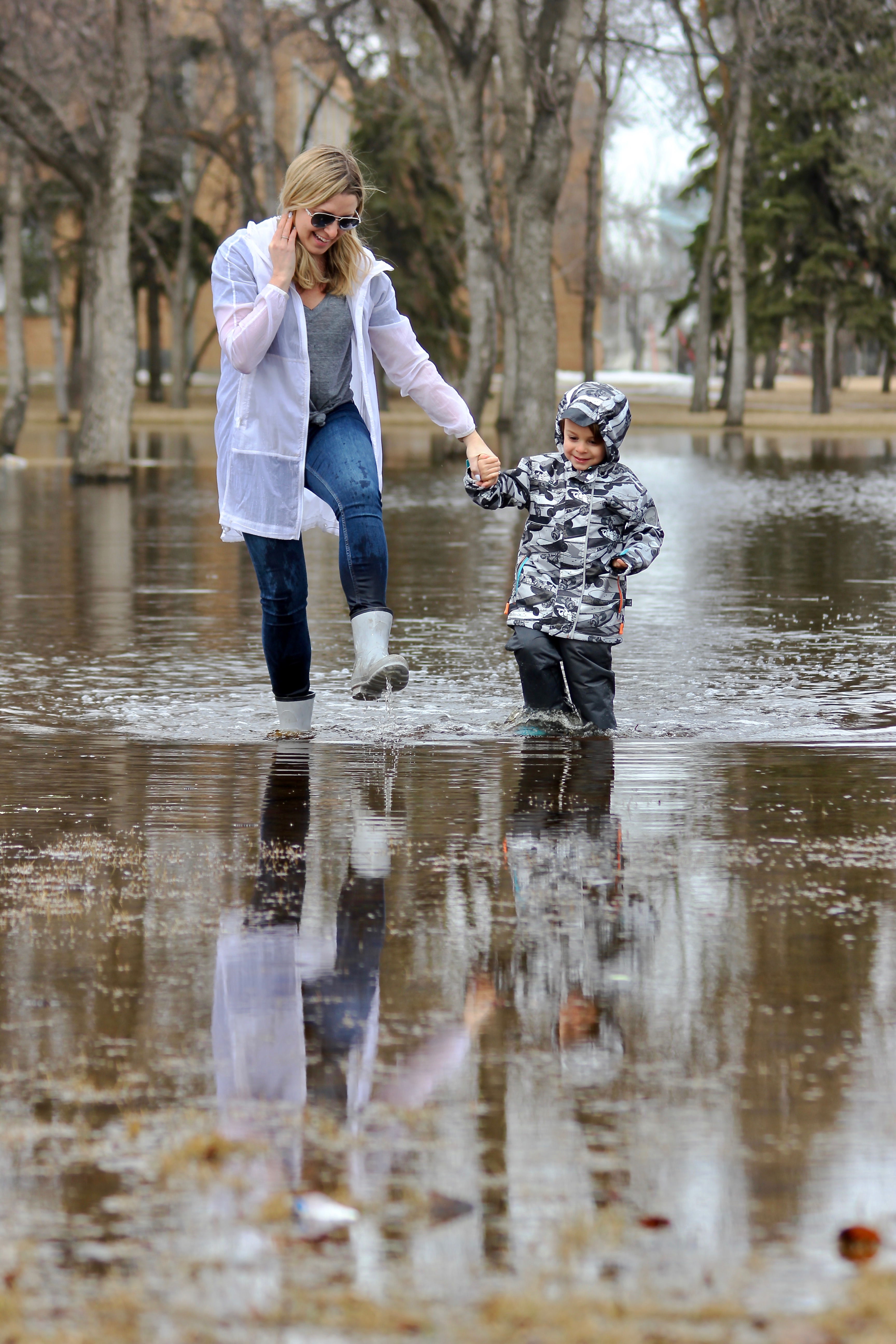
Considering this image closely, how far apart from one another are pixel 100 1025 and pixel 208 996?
0.87ft

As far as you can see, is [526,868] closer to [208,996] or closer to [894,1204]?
[208,996]

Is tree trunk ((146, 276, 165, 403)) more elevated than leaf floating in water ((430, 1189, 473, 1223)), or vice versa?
tree trunk ((146, 276, 165, 403))

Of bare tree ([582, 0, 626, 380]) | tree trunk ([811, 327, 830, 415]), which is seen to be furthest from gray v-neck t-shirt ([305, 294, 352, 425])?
tree trunk ([811, 327, 830, 415])

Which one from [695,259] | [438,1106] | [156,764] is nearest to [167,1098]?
[438,1106]

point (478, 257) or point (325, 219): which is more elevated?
point (478, 257)

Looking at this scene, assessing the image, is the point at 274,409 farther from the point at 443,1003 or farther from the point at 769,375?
the point at 769,375

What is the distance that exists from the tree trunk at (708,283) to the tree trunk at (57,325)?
1442 cm

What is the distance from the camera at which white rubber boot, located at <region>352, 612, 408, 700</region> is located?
6.54 m

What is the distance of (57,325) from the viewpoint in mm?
44250

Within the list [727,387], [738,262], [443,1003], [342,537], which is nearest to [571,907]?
[443,1003]

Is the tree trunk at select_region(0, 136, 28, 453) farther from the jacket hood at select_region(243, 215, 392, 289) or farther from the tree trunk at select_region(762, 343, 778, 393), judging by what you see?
the tree trunk at select_region(762, 343, 778, 393)

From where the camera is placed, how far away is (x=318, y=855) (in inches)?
212

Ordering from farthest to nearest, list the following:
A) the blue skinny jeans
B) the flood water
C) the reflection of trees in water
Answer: the blue skinny jeans < the reflection of trees in water < the flood water

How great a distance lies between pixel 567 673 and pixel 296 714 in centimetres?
95
